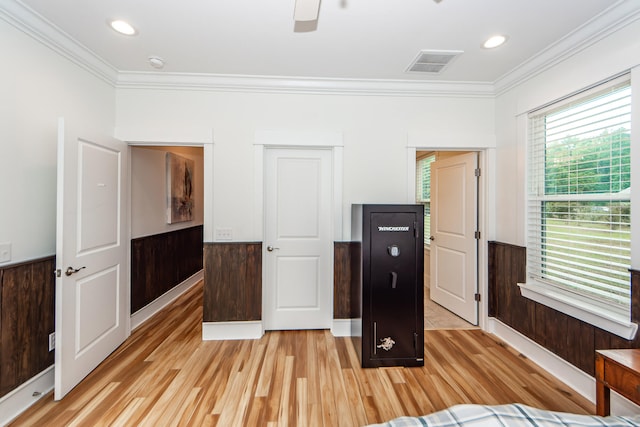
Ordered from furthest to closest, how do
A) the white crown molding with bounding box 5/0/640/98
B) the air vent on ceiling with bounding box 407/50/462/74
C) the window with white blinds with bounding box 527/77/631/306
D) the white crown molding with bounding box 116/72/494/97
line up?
the white crown molding with bounding box 116/72/494/97, the air vent on ceiling with bounding box 407/50/462/74, the white crown molding with bounding box 5/0/640/98, the window with white blinds with bounding box 527/77/631/306

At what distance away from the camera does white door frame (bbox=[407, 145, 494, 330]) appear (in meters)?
3.06

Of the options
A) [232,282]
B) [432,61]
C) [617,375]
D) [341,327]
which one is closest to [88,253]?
[232,282]

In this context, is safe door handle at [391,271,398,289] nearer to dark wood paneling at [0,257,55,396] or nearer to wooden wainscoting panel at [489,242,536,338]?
wooden wainscoting panel at [489,242,536,338]

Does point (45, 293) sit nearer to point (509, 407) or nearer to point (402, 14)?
point (509, 407)

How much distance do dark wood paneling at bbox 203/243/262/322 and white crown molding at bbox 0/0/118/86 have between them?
1.82 m

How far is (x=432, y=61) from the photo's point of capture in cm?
256

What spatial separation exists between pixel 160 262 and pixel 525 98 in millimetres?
4348

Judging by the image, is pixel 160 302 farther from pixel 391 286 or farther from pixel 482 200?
pixel 482 200

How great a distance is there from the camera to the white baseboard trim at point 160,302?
10.4 feet

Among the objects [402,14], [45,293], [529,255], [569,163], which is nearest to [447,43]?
[402,14]

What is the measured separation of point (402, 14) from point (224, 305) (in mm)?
2888

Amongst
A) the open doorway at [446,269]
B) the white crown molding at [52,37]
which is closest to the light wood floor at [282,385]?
the open doorway at [446,269]

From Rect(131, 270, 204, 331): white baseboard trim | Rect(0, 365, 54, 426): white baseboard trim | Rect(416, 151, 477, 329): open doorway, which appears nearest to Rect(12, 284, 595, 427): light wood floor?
Rect(0, 365, 54, 426): white baseboard trim

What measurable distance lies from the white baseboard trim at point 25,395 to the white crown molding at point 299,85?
2.53 meters
